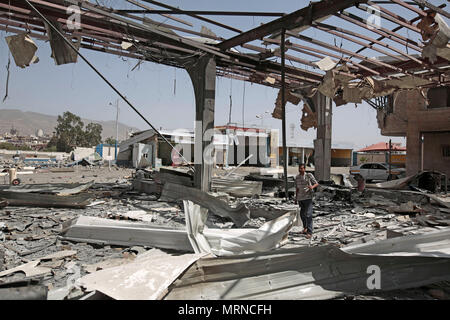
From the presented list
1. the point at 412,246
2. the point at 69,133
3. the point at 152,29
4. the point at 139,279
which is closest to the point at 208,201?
the point at 152,29

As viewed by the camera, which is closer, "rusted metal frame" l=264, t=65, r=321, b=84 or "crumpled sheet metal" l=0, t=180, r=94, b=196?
"crumpled sheet metal" l=0, t=180, r=94, b=196

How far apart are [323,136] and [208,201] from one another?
8147 mm

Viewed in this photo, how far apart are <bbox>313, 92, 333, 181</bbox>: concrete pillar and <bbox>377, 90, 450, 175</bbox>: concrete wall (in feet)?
20.9

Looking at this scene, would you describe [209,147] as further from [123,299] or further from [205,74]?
[123,299]

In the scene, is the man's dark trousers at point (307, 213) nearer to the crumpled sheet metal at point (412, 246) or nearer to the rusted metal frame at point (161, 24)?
the crumpled sheet metal at point (412, 246)

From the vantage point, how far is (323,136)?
14.5m

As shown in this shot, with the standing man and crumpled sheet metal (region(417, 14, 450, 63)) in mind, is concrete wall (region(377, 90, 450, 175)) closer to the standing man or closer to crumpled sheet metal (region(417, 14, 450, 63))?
crumpled sheet metal (region(417, 14, 450, 63))

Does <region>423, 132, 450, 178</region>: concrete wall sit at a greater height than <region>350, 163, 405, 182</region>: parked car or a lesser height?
greater

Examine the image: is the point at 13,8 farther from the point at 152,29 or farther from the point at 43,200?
the point at 43,200

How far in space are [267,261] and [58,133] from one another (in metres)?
69.8

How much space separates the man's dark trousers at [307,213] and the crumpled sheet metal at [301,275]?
2.94 metres

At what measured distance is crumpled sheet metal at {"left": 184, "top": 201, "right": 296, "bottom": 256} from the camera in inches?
196

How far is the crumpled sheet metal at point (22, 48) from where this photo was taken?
7363mm

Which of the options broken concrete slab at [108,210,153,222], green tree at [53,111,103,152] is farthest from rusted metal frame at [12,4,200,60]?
green tree at [53,111,103,152]
